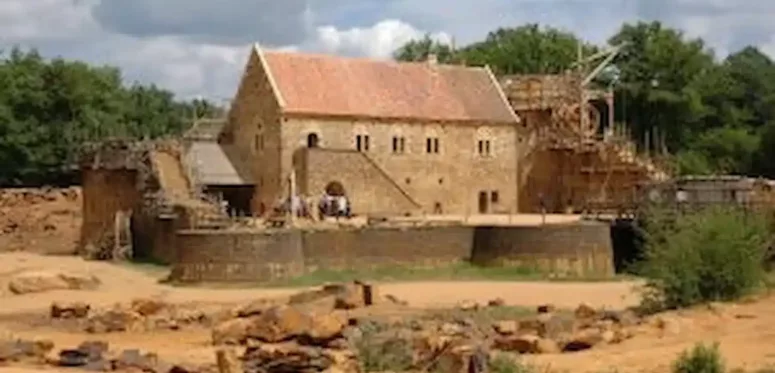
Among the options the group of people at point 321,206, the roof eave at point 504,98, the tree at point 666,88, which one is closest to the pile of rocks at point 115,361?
the group of people at point 321,206

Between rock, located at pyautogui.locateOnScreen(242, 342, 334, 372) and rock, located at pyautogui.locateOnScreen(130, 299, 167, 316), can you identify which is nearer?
rock, located at pyautogui.locateOnScreen(242, 342, 334, 372)

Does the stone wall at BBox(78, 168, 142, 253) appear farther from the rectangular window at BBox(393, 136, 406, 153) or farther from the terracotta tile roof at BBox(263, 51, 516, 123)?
the rectangular window at BBox(393, 136, 406, 153)

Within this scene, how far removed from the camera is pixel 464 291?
53.4 meters

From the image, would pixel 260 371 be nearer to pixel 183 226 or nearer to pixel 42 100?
pixel 183 226

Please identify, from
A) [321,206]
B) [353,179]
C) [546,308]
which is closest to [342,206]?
[321,206]

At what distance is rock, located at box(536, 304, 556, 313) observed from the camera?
4352 cm

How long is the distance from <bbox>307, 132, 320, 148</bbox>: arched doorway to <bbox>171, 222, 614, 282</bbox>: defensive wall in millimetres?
13510

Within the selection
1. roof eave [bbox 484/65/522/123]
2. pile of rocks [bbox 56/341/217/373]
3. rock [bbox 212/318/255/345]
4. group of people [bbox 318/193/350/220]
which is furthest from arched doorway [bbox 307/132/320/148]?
pile of rocks [bbox 56/341/217/373]

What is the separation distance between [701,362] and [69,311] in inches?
925

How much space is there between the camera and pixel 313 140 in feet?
237

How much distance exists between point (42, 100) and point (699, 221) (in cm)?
6238

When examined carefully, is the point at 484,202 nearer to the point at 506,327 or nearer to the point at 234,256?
the point at 234,256

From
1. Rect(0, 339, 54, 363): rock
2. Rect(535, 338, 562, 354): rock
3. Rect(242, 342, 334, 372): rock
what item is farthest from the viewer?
Rect(535, 338, 562, 354): rock

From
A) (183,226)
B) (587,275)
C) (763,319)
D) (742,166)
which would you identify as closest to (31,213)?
(183,226)
